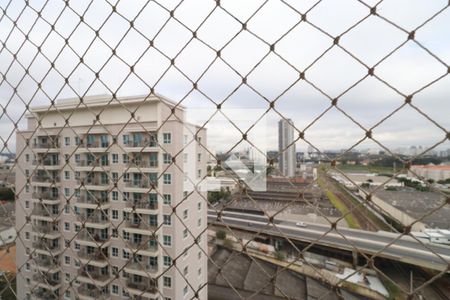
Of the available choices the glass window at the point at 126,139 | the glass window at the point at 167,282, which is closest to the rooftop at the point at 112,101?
the glass window at the point at 126,139

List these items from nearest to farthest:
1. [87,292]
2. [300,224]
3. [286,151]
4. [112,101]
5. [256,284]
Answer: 1. [286,151]
2. [112,101]
3. [87,292]
4. [300,224]
5. [256,284]

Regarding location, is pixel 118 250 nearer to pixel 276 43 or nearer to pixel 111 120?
pixel 111 120

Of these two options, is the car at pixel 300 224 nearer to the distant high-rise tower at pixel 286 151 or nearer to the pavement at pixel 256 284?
the pavement at pixel 256 284

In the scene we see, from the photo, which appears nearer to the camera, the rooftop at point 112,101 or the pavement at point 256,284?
the rooftop at point 112,101

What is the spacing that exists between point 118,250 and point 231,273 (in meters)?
2.46

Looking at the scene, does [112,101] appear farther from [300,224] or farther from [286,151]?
[300,224]

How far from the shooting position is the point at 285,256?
5488 mm

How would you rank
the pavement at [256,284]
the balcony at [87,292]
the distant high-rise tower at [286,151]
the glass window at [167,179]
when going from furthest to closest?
the pavement at [256,284], the balcony at [87,292], the glass window at [167,179], the distant high-rise tower at [286,151]

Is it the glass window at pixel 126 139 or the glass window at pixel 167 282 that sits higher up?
the glass window at pixel 126 139

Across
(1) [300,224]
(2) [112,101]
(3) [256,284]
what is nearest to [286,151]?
(2) [112,101]

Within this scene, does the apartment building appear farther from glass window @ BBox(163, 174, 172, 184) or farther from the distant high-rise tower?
the distant high-rise tower

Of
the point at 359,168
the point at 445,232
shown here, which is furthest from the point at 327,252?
the point at 359,168

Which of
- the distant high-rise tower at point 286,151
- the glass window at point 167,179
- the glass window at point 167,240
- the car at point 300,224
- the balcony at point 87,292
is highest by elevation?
the distant high-rise tower at point 286,151

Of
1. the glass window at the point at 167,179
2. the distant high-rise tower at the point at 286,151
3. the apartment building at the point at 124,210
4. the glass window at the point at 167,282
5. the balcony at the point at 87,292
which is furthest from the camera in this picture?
the balcony at the point at 87,292
